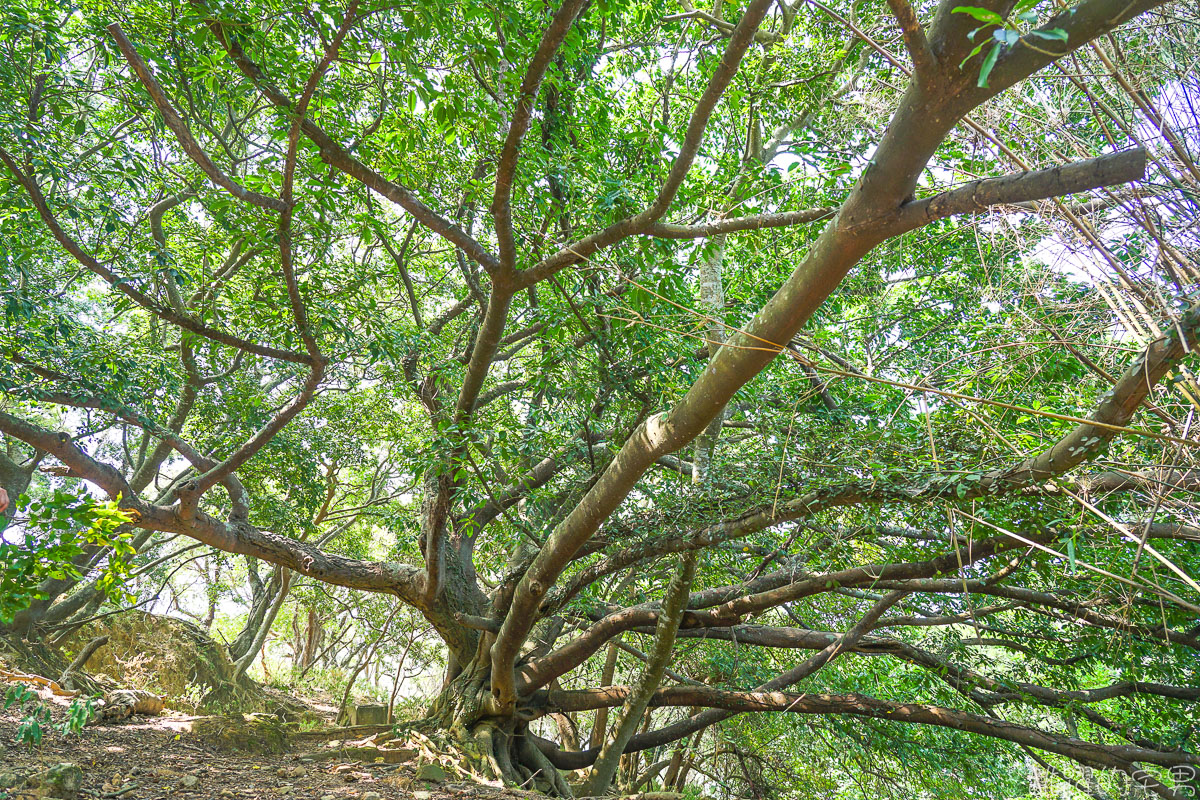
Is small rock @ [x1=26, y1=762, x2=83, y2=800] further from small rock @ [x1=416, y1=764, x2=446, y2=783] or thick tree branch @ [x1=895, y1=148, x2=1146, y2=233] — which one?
thick tree branch @ [x1=895, y1=148, x2=1146, y2=233]

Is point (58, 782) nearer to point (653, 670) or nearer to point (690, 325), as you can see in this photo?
point (653, 670)

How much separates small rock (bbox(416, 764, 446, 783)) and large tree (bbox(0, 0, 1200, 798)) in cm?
82

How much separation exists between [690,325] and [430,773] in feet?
12.0

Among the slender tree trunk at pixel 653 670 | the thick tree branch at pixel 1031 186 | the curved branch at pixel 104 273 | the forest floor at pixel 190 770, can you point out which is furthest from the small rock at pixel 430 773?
the thick tree branch at pixel 1031 186

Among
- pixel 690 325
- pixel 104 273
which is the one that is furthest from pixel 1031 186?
pixel 104 273

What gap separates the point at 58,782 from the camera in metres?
2.97

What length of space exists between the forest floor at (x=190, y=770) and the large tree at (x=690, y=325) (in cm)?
115

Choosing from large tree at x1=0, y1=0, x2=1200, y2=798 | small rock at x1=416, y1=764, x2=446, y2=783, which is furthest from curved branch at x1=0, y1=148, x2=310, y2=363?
small rock at x1=416, y1=764, x2=446, y2=783

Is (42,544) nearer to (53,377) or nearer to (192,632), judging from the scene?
(53,377)

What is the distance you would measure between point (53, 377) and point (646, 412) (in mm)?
4440

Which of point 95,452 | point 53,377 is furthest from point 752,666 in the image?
point 95,452

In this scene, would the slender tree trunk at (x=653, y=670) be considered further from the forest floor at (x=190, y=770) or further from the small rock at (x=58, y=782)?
the small rock at (x=58, y=782)

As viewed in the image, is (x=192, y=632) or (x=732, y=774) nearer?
(x=732, y=774)

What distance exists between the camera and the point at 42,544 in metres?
2.31
